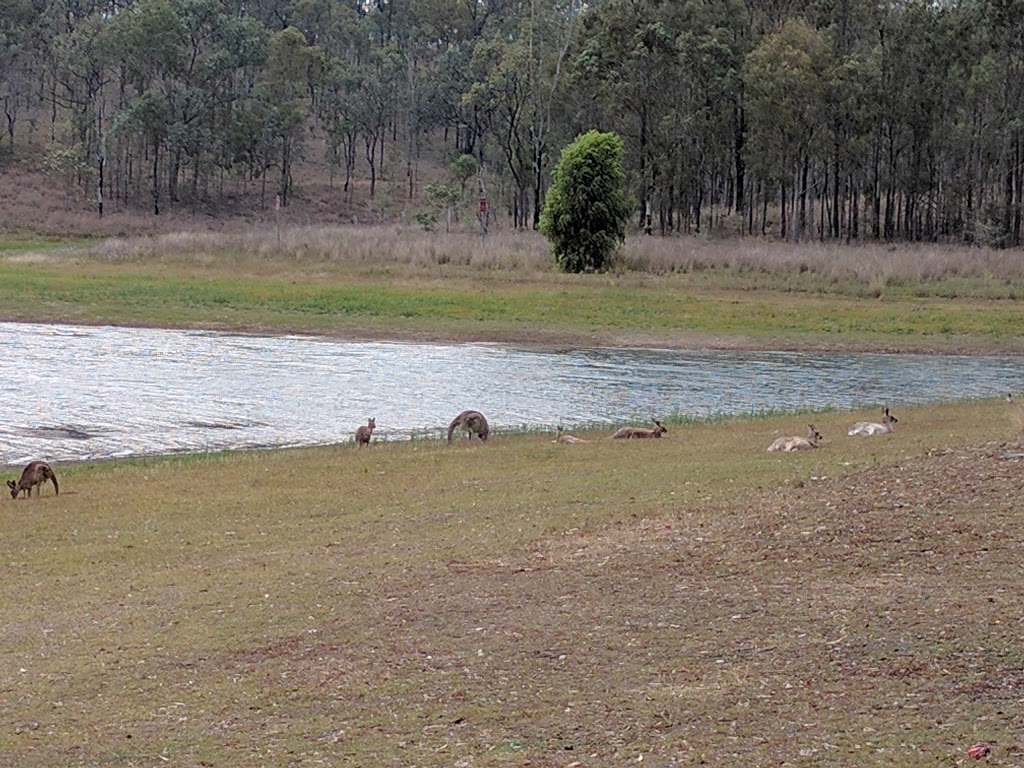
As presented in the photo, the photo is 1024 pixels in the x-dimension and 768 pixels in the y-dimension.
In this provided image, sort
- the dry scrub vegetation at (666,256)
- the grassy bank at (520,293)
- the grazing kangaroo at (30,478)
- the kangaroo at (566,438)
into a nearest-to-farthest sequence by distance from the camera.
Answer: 1. the grazing kangaroo at (30,478)
2. the kangaroo at (566,438)
3. the grassy bank at (520,293)
4. the dry scrub vegetation at (666,256)

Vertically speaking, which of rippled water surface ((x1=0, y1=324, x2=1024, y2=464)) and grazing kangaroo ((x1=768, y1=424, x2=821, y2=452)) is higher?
grazing kangaroo ((x1=768, y1=424, x2=821, y2=452))

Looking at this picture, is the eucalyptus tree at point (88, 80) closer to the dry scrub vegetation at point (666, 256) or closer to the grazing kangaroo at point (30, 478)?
the dry scrub vegetation at point (666, 256)

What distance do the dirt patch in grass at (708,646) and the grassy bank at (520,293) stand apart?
27.2m

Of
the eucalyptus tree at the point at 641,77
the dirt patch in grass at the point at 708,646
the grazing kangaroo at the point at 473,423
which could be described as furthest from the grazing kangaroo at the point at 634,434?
the eucalyptus tree at the point at 641,77

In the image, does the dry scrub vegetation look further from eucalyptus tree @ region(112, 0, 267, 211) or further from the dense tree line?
eucalyptus tree @ region(112, 0, 267, 211)

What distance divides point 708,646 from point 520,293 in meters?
38.2

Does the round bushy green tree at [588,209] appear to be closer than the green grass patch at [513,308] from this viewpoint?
No

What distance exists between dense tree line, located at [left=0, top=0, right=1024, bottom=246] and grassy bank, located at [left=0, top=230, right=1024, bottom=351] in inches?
751

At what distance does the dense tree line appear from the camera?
74.8m

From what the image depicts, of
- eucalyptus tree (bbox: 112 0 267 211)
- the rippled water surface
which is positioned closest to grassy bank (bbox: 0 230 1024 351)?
the rippled water surface

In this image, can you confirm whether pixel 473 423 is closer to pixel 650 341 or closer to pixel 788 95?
pixel 650 341

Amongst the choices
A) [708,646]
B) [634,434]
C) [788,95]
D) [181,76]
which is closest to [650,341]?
[634,434]

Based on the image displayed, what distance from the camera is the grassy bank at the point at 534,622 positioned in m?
6.96

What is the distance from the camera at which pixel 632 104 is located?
80125 millimetres
